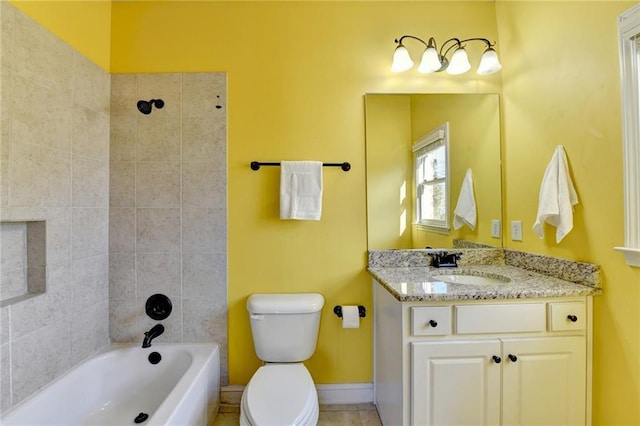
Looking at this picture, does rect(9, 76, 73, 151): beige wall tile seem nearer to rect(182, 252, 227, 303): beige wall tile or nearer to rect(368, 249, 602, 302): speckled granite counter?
rect(182, 252, 227, 303): beige wall tile

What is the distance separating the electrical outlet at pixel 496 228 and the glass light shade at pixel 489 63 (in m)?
0.93

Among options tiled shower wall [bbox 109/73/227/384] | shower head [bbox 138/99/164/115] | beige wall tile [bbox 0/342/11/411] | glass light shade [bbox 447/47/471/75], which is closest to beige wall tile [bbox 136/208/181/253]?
tiled shower wall [bbox 109/73/227/384]

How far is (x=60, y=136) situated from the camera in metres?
1.45

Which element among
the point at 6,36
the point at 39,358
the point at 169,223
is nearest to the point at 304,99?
the point at 169,223

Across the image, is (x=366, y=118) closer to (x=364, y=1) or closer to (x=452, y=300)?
(x=364, y=1)

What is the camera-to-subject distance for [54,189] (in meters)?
1.42

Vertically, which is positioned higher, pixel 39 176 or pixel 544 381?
pixel 39 176

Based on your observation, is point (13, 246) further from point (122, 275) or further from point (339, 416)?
point (339, 416)

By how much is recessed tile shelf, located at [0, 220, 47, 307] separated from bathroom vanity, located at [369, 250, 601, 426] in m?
1.67

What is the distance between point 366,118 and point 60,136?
5.43 feet

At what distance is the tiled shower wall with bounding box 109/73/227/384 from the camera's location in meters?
1.79

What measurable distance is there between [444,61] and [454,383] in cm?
176

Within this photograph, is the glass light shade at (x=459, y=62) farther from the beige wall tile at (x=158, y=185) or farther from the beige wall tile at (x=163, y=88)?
the beige wall tile at (x=158, y=185)

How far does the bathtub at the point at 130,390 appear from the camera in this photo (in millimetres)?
1252
